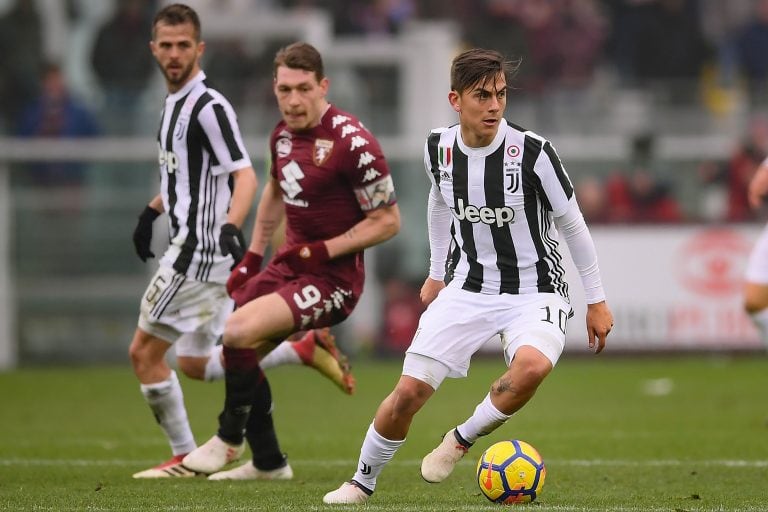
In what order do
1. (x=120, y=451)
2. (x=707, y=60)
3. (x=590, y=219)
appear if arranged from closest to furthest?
(x=120, y=451), (x=590, y=219), (x=707, y=60)

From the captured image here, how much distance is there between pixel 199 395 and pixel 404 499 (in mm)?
7054

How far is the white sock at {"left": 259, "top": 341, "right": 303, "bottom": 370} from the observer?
8.09 m

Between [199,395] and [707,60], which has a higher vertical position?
[707,60]

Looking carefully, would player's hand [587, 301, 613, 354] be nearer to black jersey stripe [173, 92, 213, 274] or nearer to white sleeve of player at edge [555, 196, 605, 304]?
white sleeve of player at edge [555, 196, 605, 304]

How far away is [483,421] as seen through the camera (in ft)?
20.8

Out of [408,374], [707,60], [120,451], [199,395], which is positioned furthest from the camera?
[707,60]

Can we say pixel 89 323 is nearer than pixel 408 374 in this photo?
No

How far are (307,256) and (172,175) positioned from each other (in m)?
1.07

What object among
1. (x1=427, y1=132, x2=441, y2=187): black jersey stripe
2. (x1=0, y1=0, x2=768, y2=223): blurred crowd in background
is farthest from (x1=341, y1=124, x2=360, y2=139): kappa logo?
(x1=0, y1=0, x2=768, y2=223): blurred crowd in background

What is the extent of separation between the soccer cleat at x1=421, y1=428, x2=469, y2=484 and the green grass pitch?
5.8 inches

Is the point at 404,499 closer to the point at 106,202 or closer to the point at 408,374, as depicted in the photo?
the point at 408,374

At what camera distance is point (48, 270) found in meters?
17.0

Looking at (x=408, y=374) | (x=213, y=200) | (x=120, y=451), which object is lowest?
(x=120, y=451)

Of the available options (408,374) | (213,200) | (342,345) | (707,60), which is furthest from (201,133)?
(707,60)
